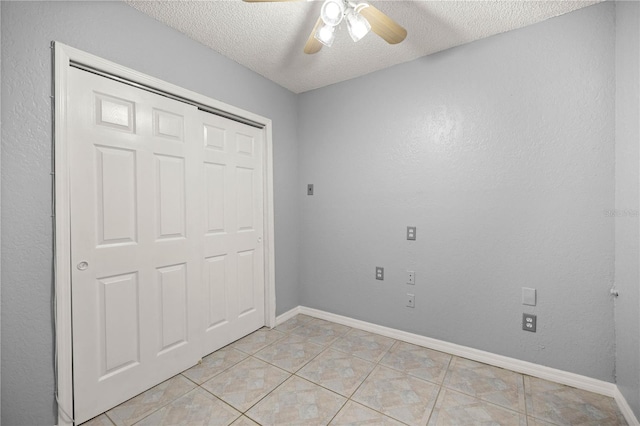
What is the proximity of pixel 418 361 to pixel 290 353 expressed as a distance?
3.41 ft

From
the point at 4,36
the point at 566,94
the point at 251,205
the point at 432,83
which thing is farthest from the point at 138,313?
the point at 566,94

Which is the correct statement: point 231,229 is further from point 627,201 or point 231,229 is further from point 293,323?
point 627,201

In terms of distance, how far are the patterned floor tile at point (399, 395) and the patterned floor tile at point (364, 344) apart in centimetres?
24

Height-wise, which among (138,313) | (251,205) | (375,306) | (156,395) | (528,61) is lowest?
(156,395)

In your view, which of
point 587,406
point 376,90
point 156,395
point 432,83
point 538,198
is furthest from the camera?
point 376,90

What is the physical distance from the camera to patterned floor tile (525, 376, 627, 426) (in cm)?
151

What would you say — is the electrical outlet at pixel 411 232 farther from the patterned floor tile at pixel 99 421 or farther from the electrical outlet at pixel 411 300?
the patterned floor tile at pixel 99 421

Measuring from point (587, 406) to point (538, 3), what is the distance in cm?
253

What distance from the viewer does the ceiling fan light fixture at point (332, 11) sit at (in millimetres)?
1300

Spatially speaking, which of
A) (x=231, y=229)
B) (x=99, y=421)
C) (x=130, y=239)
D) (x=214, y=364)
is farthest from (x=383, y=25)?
(x=99, y=421)

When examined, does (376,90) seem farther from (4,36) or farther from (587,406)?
(587,406)

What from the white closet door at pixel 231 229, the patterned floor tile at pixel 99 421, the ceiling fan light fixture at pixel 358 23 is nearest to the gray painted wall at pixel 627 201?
the ceiling fan light fixture at pixel 358 23

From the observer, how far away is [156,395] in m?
1.73

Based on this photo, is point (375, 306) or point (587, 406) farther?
point (375, 306)
